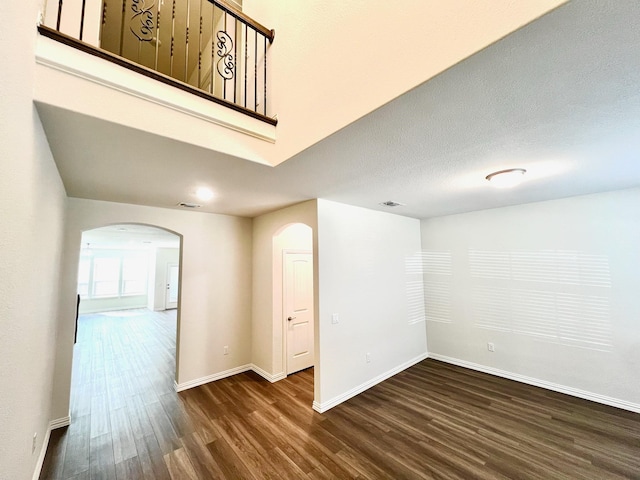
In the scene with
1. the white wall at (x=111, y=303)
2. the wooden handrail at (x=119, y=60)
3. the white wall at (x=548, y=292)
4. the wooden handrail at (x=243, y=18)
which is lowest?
the white wall at (x=111, y=303)

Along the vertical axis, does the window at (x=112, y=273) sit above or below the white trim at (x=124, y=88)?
below

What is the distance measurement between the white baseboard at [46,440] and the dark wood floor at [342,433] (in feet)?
0.22

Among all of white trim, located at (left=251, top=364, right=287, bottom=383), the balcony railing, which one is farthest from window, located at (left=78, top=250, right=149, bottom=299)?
white trim, located at (left=251, top=364, right=287, bottom=383)

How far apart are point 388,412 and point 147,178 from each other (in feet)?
12.0

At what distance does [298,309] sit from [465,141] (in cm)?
342

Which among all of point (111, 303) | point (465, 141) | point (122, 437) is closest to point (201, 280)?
point (122, 437)

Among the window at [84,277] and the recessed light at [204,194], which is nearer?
the recessed light at [204,194]

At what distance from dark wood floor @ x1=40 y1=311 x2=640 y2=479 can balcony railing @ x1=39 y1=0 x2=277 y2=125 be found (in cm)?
306

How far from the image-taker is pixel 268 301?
411 cm

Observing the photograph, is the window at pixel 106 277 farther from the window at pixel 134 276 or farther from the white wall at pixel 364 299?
the white wall at pixel 364 299

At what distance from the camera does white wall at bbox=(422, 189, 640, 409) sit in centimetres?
314

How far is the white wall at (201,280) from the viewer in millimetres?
3154

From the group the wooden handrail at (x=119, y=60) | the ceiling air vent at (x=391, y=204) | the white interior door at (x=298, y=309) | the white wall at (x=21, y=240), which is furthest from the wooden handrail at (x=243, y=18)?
the white interior door at (x=298, y=309)

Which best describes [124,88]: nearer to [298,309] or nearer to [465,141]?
[465,141]
